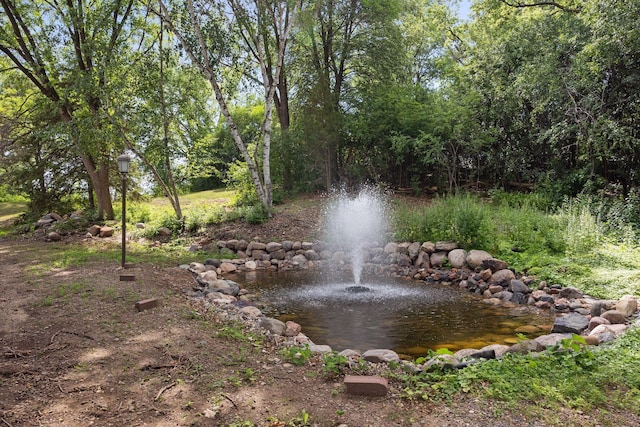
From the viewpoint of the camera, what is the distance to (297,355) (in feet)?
11.6

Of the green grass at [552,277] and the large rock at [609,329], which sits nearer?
the green grass at [552,277]

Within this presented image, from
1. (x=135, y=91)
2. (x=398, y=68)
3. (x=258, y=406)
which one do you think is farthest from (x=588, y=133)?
(x=135, y=91)

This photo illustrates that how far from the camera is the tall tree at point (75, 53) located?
11102mm

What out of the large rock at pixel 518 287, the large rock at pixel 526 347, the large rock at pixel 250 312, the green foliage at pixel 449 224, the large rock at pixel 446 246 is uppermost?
the green foliage at pixel 449 224

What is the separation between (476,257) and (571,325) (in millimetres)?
2989

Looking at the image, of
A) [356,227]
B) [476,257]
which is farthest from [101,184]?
[476,257]

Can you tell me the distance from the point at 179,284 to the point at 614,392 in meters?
5.37

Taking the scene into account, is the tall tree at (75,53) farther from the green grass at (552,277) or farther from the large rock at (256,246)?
the green grass at (552,277)

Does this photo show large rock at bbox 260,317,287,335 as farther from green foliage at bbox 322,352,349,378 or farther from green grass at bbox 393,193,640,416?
green grass at bbox 393,193,640,416

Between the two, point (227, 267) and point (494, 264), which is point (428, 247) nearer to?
point (494, 264)

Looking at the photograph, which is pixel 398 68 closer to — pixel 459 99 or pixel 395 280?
pixel 459 99

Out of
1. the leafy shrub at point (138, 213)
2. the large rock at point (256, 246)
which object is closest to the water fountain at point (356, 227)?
the large rock at point (256, 246)

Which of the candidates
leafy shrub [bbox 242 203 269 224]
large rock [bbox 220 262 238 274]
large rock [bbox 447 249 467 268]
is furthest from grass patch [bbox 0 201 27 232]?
large rock [bbox 447 249 467 268]

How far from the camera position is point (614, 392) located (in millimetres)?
2754
